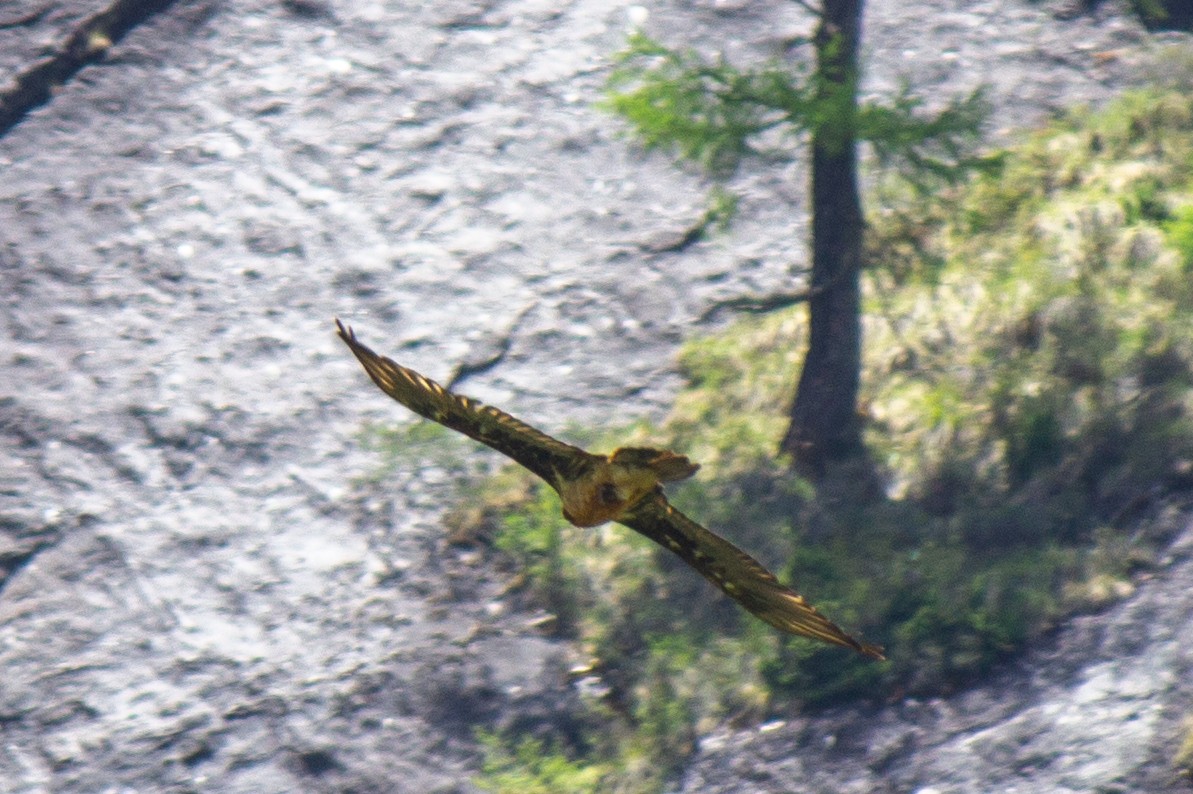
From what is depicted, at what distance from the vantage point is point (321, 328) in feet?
30.9

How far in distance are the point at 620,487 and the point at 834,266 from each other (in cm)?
431

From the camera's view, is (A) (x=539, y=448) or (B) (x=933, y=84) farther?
(B) (x=933, y=84)

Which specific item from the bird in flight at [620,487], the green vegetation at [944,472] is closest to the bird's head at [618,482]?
the bird in flight at [620,487]

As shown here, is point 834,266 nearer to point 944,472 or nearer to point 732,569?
point 944,472

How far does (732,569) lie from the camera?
156 inches

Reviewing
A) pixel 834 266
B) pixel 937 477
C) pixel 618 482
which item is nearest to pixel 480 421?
pixel 618 482

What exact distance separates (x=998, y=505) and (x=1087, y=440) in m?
0.65

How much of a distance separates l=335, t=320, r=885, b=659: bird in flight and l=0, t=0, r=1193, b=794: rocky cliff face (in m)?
2.89

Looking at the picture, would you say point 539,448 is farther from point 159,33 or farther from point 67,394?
point 159,33

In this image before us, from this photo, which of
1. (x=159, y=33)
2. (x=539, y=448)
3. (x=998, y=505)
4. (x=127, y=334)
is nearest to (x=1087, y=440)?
(x=998, y=505)

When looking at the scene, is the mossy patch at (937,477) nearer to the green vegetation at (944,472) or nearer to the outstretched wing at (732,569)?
the green vegetation at (944,472)

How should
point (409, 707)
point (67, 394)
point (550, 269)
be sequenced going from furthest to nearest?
1. point (550, 269)
2. point (67, 394)
3. point (409, 707)

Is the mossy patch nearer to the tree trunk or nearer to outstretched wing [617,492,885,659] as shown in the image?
the tree trunk

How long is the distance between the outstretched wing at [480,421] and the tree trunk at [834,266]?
340 cm
